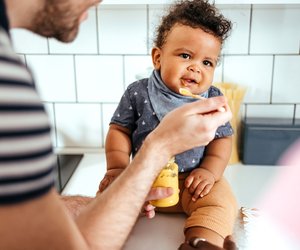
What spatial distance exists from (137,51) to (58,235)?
2.80 feet

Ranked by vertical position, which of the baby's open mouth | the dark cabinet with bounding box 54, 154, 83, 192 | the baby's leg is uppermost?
the baby's open mouth

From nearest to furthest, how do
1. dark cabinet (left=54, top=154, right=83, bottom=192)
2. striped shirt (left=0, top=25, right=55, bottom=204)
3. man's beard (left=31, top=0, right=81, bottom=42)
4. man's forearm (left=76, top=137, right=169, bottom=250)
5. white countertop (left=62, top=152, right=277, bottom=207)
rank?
striped shirt (left=0, top=25, right=55, bottom=204), man's beard (left=31, top=0, right=81, bottom=42), man's forearm (left=76, top=137, right=169, bottom=250), white countertop (left=62, top=152, right=277, bottom=207), dark cabinet (left=54, top=154, right=83, bottom=192)

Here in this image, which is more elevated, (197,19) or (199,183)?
(197,19)

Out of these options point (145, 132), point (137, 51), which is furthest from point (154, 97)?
point (137, 51)

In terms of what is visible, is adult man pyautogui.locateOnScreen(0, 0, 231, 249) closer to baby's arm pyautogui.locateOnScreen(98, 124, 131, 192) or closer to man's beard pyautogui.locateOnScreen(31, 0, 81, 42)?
man's beard pyautogui.locateOnScreen(31, 0, 81, 42)

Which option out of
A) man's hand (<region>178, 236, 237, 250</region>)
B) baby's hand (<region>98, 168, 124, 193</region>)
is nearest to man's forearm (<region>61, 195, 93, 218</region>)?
baby's hand (<region>98, 168, 124, 193</region>)

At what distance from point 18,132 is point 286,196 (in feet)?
2.70

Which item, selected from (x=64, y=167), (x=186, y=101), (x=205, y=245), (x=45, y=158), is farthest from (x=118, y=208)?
(x=64, y=167)

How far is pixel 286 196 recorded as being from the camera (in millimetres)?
1021

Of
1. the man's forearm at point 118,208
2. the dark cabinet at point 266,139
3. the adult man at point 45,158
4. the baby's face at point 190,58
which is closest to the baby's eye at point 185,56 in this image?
the baby's face at point 190,58

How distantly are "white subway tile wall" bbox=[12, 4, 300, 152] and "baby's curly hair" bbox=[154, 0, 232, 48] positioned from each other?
28cm

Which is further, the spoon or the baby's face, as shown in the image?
the baby's face

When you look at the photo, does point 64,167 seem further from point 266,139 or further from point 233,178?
point 266,139

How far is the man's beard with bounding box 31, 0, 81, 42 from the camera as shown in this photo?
1.58ft
